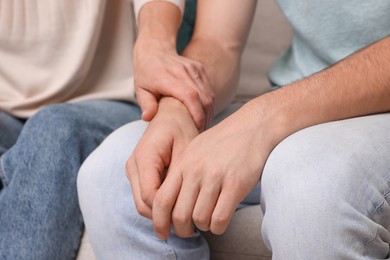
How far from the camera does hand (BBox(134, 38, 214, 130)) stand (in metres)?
1.22

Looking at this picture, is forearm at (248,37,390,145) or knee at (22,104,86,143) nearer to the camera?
forearm at (248,37,390,145)

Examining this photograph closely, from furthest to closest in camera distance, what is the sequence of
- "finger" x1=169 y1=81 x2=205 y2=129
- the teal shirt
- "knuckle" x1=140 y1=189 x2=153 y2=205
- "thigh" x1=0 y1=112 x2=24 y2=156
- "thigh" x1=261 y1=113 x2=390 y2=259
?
"thigh" x1=0 y1=112 x2=24 y2=156
the teal shirt
"finger" x1=169 y1=81 x2=205 y2=129
"knuckle" x1=140 y1=189 x2=153 y2=205
"thigh" x1=261 y1=113 x2=390 y2=259

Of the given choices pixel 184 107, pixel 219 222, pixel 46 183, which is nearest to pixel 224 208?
pixel 219 222

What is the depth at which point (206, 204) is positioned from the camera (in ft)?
3.24

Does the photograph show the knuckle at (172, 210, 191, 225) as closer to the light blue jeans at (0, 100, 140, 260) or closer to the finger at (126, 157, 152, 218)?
the finger at (126, 157, 152, 218)

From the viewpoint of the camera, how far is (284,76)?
1.51 metres

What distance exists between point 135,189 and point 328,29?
1.76 ft

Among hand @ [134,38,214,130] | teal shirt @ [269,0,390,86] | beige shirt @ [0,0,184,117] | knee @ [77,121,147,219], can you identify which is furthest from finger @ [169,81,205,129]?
beige shirt @ [0,0,184,117]

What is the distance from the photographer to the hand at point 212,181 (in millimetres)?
990

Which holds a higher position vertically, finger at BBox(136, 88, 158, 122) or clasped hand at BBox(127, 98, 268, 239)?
clasped hand at BBox(127, 98, 268, 239)

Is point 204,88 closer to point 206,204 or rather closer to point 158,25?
point 158,25

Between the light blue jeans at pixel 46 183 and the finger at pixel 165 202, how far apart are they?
343 millimetres

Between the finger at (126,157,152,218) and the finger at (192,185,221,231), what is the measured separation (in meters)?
0.08

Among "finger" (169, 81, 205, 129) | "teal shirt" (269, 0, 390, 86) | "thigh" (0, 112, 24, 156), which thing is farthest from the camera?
"thigh" (0, 112, 24, 156)
